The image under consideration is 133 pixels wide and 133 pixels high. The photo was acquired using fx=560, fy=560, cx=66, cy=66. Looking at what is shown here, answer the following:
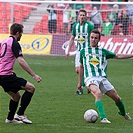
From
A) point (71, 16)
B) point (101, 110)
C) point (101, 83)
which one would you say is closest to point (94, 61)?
point (101, 83)

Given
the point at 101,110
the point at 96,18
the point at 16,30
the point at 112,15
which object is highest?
the point at 16,30

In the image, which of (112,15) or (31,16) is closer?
(112,15)

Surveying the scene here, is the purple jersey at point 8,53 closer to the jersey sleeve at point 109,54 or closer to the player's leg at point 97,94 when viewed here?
the player's leg at point 97,94

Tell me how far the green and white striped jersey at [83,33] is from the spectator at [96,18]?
11823mm

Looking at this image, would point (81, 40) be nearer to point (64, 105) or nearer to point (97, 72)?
point (64, 105)

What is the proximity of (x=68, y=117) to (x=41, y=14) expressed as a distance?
58.1ft

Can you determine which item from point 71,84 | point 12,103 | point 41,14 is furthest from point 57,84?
point 41,14

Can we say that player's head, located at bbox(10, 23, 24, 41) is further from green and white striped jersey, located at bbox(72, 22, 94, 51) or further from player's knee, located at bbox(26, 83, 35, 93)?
green and white striped jersey, located at bbox(72, 22, 94, 51)

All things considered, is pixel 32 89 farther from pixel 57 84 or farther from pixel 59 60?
pixel 59 60

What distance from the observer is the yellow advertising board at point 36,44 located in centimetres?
2531

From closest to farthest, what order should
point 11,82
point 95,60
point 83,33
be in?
1. point 11,82
2. point 95,60
3. point 83,33

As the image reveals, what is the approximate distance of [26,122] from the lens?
31.4ft

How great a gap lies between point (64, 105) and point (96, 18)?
15.3 metres

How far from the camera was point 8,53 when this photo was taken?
9.39 metres
